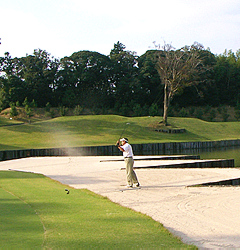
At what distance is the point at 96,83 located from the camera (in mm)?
86188

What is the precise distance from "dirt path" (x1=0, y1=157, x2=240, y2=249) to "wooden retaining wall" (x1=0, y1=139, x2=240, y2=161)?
57.2 ft

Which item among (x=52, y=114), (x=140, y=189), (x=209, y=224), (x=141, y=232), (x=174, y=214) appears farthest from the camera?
(x=52, y=114)

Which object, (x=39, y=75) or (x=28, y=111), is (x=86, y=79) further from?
(x=28, y=111)

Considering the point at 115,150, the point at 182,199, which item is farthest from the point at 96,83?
the point at 182,199

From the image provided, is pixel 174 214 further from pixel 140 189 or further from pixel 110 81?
pixel 110 81

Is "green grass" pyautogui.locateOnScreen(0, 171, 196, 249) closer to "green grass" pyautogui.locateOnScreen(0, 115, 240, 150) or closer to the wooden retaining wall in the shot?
the wooden retaining wall

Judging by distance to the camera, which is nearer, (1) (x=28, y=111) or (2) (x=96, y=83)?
(1) (x=28, y=111)

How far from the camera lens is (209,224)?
27.9 feet

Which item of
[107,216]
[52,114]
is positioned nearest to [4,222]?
[107,216]

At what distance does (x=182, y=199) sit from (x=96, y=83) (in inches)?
2978

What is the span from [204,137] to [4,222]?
47.0m

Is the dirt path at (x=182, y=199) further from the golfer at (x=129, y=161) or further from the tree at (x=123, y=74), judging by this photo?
the tree at (x=123, y=74)

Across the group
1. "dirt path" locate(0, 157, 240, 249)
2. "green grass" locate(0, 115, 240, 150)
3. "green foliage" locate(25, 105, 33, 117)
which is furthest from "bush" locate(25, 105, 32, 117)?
"dirt path" locate(0, 157, 240, 249)

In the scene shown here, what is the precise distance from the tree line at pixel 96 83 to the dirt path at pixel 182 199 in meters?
56.5
